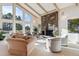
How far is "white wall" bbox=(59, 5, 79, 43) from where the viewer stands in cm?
465

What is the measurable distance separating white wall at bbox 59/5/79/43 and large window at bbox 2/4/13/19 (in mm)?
1344

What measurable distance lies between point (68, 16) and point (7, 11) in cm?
164

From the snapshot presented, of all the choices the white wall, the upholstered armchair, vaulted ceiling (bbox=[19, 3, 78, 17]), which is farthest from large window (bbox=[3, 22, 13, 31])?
the white wall

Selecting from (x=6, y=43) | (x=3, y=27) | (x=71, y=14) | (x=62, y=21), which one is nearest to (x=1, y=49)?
(x=6, y=43)

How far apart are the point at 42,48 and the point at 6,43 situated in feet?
3.18

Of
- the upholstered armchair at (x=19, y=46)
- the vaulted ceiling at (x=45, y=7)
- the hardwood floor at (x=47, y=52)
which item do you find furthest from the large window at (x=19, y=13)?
the hardwood floor at (x=47, y=52)

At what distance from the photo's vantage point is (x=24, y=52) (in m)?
4.63

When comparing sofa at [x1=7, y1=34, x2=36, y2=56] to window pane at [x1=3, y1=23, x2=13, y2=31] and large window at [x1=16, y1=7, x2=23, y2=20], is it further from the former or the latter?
large window at [x1=16, y1=7, x2=23, y2=20]

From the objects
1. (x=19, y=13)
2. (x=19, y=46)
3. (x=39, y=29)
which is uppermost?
(x=19, y=13)

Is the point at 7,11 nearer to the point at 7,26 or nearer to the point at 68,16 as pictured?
the point at 7,26

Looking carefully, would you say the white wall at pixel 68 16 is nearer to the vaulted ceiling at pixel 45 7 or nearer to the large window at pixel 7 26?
the vaulted ceiling at pixel 45 7

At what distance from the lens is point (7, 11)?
15.3 ft

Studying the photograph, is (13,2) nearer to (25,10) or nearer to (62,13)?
(25,10)

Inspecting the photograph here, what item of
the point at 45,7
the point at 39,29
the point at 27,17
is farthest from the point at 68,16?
the point at 27,17
